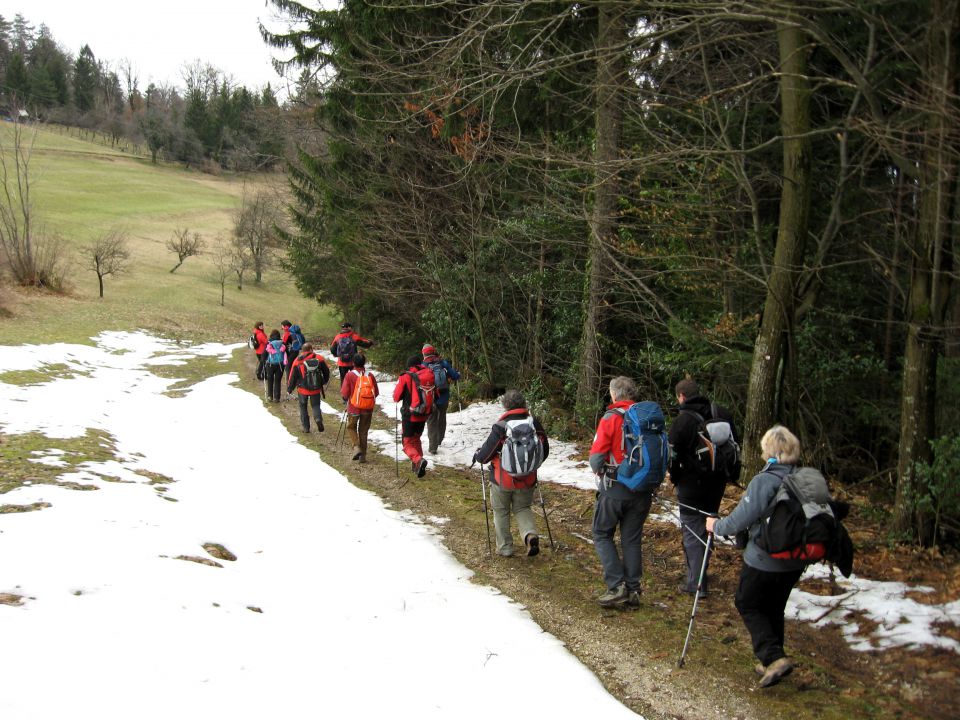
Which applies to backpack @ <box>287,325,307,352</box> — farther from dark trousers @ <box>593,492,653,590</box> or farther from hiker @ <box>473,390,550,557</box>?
dark trousers @ <box>593,492,653,590</box>

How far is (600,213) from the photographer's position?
1200 cm

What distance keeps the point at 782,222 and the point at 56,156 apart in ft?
335

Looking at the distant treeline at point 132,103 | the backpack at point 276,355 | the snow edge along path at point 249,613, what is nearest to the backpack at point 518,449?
the snow edge along path at point 249,613

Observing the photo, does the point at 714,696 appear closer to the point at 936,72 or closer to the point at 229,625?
the point at 229,625

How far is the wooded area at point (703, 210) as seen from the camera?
23.4ft

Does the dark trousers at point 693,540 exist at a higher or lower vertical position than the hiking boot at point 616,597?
higher

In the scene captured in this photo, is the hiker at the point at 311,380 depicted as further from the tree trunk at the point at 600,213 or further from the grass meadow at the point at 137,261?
the grass meadow at the point at 137,261

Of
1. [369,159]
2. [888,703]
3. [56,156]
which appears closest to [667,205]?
[888,703]

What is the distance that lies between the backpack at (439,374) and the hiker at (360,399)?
1.06 meters

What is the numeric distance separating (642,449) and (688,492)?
782 mm

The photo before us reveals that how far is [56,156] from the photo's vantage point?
88.3m

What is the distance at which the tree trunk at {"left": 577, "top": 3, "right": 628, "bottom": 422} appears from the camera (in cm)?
1080

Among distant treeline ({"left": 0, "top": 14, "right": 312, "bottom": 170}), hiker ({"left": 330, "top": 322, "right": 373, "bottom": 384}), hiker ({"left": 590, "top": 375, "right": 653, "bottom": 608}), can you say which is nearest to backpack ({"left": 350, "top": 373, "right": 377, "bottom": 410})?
hiker ({"left": 330, "top": 322, "right": 373, "bottom": 384})

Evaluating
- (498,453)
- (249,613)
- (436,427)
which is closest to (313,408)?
(436,427)
